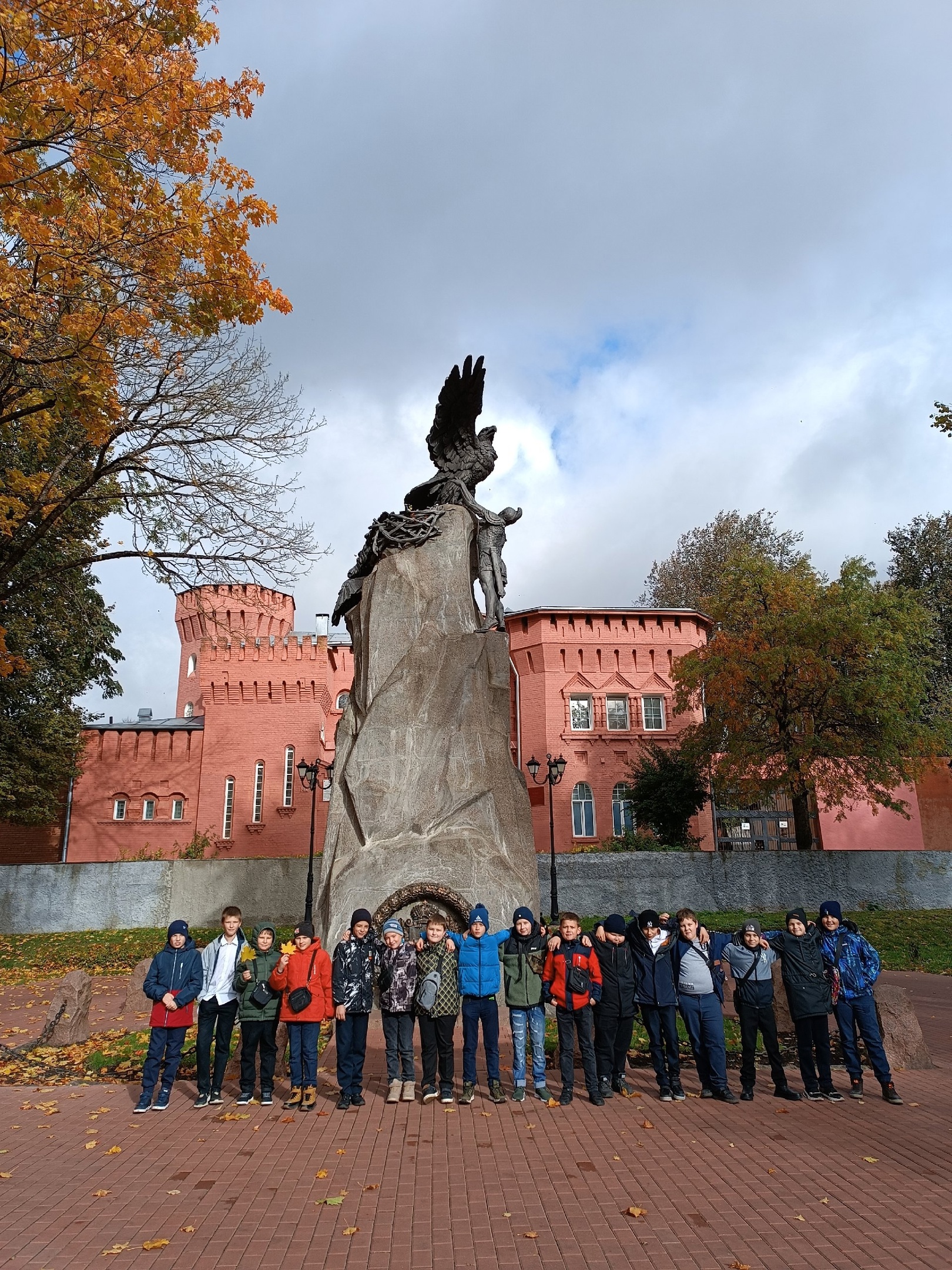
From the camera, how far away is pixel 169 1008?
645 centimetres

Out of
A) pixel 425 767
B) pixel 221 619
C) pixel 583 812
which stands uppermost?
pixel 221 619

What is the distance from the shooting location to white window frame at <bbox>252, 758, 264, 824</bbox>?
34.9 metres

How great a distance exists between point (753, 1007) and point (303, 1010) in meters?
3.51

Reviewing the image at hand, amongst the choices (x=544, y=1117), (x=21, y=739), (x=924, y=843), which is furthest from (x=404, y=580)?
(x=924, y=843)

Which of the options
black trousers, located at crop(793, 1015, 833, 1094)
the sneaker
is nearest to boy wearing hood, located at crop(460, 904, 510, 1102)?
the sneaker

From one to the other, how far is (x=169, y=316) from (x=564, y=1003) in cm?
853

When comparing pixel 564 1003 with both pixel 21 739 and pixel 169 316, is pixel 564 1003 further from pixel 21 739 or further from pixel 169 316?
pixel 21 739

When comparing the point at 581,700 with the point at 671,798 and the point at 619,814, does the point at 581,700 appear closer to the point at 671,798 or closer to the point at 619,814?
the point at 619,814

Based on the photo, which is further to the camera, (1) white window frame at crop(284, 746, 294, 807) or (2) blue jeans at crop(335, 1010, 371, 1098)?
(1) white window frame at crop(284, 746, 294, 807)

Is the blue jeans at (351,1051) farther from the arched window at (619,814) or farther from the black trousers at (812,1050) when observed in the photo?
the arched window at (619,814)

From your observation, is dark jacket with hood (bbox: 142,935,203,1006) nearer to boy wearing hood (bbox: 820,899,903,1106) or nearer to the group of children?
the group of children

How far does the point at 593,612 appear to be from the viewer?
120 ft

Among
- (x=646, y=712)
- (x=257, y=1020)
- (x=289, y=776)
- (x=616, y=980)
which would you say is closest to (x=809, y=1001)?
(x=616, y=980)

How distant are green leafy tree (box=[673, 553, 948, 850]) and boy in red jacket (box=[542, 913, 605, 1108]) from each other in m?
18.4
